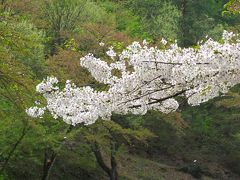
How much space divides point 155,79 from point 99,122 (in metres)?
9.42

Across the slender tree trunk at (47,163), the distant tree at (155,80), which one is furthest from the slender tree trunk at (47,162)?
the distant tree at (155,80)

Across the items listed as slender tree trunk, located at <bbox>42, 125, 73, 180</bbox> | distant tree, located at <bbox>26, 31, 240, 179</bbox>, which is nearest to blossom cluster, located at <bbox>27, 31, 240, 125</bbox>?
distant tree, located at <bbox>26, 31, 240, 179</bbox>

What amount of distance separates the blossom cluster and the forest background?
20.1 inches

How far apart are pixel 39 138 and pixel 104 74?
28.3ft

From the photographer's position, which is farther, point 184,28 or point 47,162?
point 184,28

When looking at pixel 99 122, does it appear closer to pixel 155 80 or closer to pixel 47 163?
pixel 47 163

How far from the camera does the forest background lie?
492 inches

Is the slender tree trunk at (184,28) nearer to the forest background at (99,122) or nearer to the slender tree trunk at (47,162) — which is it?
the forest background at (99,122)

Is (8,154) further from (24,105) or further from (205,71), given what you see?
(205,71)

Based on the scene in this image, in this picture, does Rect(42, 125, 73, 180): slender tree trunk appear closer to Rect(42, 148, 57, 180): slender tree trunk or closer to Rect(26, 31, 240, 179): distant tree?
Rect(42, 148, 57, 180): slender tree trunk

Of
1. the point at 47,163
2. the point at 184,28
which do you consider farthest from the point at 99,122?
the point at 184,28

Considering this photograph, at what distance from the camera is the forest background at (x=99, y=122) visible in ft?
41.0

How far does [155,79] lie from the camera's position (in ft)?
18.8

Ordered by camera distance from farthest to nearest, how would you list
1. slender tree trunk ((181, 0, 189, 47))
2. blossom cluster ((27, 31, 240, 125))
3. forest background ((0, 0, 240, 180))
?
slender tree trunk ((181, 0, 189, 47)), forest background ((0, 0, 240, 180)), blossom cluster ((27, 31, 240, 125))
